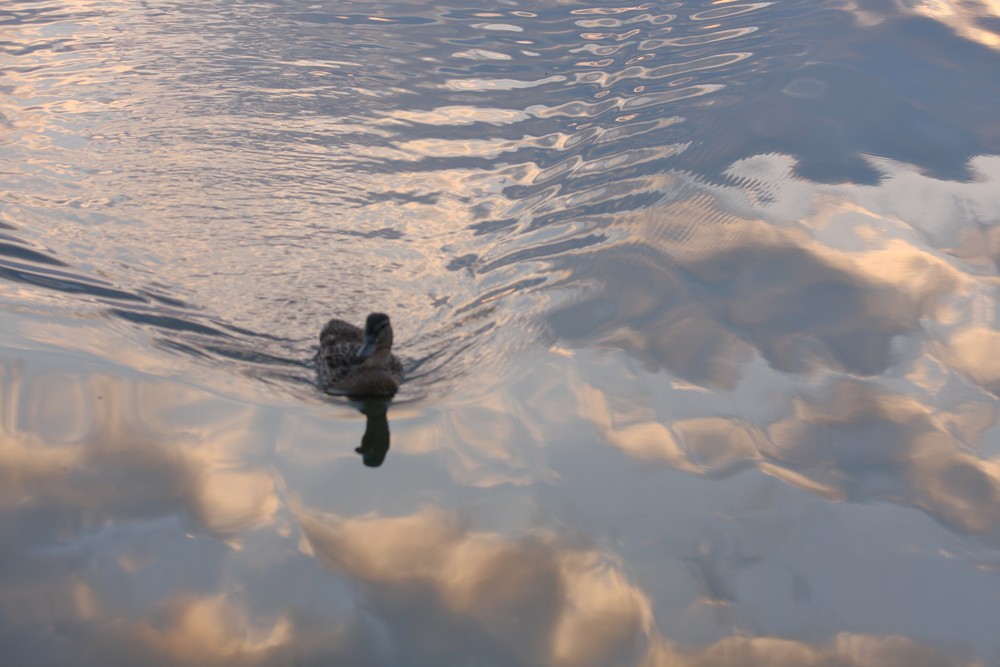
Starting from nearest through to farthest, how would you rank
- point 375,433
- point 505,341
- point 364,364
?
point 375,433, point 364,364, point 505,341

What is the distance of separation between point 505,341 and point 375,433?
1.56 m

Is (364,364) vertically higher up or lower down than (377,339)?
lower down

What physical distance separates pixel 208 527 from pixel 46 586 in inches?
37.4

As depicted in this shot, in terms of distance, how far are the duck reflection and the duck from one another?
0.31ft

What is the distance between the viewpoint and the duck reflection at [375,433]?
7359 mm

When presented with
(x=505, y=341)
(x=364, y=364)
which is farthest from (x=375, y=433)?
(x=505, y=341)

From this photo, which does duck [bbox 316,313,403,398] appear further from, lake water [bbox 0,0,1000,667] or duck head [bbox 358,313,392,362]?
lake water [bbox 0,0,1000,667]

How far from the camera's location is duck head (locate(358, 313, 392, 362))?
8195mm

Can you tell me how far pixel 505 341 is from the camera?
8859 mm

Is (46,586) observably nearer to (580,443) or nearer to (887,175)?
(580,443)

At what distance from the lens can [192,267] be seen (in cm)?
991

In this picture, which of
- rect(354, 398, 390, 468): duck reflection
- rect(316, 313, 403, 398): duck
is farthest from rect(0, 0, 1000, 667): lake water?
rect(316, 313, 403, 398): duck

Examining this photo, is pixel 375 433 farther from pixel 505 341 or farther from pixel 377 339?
pixel 505 341

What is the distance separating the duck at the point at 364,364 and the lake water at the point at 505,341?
21 centimetres
